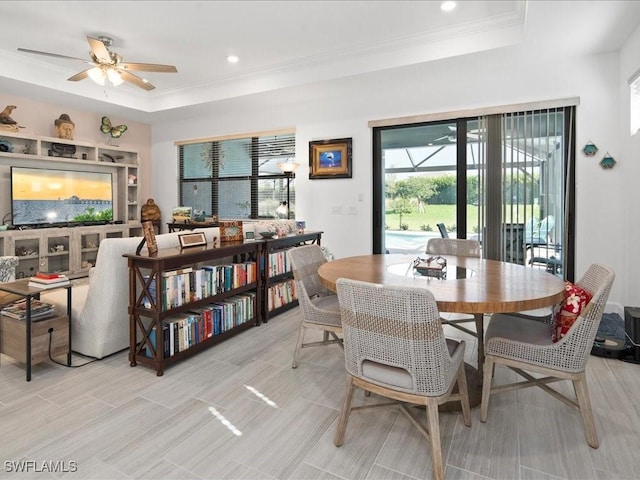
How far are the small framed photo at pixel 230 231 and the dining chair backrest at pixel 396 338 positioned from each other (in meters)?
1.94

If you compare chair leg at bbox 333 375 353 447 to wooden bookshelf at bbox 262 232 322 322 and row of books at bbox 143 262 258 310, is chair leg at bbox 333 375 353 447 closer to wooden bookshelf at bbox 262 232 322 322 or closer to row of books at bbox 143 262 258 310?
row of books at bbox 143 262 258 310

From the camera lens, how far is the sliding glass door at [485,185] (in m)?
3.82

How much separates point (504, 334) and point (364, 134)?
3.38 metres

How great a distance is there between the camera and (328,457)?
167 cm

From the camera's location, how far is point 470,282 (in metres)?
1.96

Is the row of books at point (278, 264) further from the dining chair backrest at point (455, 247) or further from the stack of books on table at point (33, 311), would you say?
the stack of books on table at point (33, 311)

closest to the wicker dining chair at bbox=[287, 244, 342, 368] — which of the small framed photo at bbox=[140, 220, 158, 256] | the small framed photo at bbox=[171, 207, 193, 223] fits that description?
the small framed photo at bbox=[140, 220, 158, 256]

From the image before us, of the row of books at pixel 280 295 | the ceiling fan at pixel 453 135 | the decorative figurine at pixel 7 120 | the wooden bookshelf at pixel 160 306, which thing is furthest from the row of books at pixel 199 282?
the decorative figurine at pixel 7 120

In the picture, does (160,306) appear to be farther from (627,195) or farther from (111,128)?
(111,128)

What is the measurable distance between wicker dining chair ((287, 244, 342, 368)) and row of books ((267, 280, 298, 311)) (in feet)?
2.98

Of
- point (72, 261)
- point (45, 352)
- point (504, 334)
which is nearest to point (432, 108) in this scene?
point (504, 334)

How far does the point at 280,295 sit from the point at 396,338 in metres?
2.49

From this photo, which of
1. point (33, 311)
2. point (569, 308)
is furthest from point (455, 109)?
point (33, 311)

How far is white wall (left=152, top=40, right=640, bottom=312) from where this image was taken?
356cm
